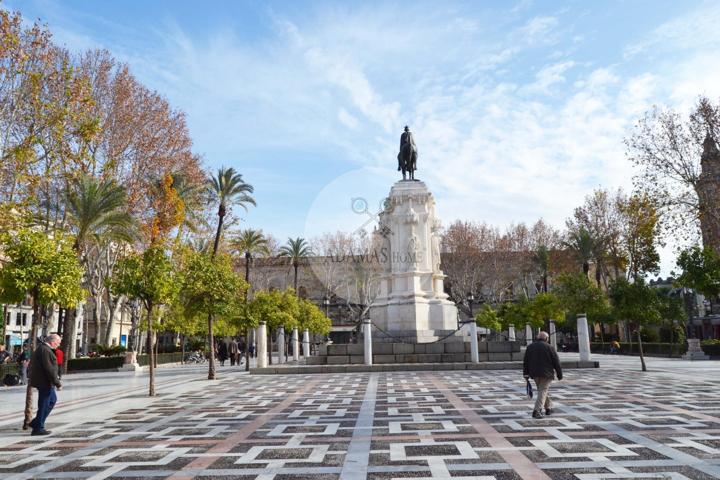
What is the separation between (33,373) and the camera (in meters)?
8.95

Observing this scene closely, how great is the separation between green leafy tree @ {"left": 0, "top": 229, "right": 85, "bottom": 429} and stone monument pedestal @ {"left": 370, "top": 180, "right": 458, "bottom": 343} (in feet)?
51.2

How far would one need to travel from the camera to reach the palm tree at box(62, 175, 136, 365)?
82.6 ft

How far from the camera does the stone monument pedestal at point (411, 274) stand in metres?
24.7

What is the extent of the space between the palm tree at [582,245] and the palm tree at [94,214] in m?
33.4

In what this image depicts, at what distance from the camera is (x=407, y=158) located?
91.7 ft

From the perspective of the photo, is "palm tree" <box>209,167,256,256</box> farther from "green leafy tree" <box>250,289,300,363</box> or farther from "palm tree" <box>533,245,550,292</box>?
"palm tree" <box>533,245,550,292</box>

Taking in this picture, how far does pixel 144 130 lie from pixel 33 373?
2275 centimetres

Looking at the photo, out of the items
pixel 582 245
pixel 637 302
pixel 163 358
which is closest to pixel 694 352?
pixel 637 302

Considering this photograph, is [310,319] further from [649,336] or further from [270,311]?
[649,336]

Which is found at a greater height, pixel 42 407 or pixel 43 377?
pixel 43 377

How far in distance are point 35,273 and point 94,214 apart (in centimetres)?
1595

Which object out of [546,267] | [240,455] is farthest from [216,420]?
[546,267]

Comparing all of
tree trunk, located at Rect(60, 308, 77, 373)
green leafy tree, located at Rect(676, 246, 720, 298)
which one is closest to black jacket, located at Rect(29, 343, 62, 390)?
tree trunk, located at Rect(60, 308, 77, 373)

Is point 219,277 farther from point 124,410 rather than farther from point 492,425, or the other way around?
point 492,425
